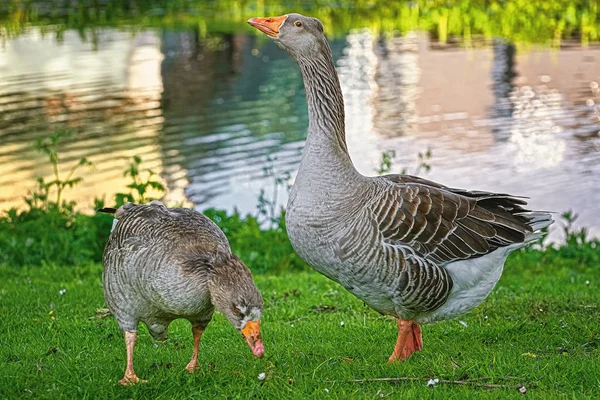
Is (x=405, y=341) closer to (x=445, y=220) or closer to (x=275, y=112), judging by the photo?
(x=445, y=220)

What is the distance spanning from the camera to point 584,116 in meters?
16.5

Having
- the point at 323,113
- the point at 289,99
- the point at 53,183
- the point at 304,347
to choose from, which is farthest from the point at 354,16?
the point at 304,347

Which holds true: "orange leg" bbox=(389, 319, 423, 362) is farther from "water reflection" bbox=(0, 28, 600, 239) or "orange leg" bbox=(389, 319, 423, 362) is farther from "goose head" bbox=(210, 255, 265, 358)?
"water reflection" bbox=(0, 28, 600, 239)

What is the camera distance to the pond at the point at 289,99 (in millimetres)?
13586

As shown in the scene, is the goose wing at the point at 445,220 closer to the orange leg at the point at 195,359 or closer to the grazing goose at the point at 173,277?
the grazing goose at the point at 173,277

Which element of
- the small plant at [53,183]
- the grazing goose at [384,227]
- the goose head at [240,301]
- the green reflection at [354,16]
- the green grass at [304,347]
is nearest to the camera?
the goose head at [240,301]

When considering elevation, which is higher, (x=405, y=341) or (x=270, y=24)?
(x=270, y=24)

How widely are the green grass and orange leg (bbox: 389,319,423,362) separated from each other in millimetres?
92

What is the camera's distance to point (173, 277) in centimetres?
498

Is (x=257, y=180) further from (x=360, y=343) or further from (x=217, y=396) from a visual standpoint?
(x=217, y=396)

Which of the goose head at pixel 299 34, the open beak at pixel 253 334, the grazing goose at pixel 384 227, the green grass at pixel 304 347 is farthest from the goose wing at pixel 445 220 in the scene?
the open beak at pixel 253 334

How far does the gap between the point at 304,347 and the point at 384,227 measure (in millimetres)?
1188

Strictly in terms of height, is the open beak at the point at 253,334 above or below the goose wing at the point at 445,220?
below

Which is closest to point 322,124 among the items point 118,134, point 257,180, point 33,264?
point 33,264
